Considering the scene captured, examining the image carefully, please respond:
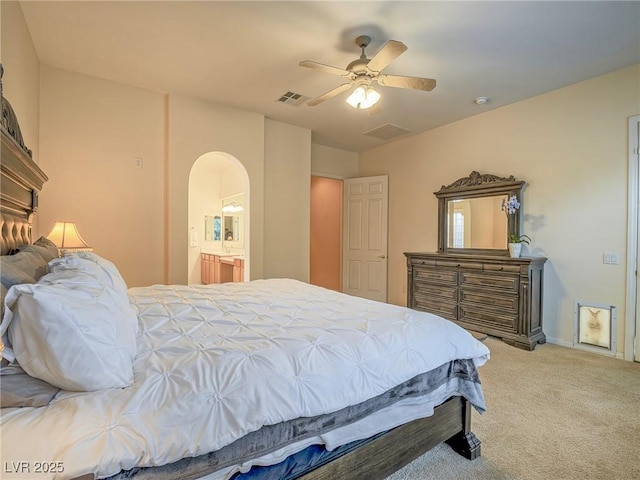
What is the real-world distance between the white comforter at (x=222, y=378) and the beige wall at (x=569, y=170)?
8.28ft

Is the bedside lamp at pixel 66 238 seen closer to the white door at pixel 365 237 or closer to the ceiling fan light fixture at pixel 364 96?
the ceiling fan light fixture at pixel 364 96

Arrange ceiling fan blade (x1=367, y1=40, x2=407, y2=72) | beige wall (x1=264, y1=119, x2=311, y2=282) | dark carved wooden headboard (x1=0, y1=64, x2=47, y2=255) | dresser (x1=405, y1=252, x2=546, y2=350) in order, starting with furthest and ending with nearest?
beige wall (x1=264, y1=119, x2=311, y2=282) → dresser (x1=405, y1=252, x2=546, y2=350) → ceiling fan blade (x1=367, y1=40, x2=407, y2=72) → dark carved wooden headboard (x1=0, y1=64, x2=47, y2=255)

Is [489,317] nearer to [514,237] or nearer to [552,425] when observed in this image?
[514,237]

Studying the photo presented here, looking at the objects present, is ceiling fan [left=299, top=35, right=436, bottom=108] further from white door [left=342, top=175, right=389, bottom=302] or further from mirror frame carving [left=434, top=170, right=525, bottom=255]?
white door [left=342, top=175, right=389, bottom=302]

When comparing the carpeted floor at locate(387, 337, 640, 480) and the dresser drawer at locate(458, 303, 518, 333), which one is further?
the dresser drawer at locate(458, 303, 518, 333)

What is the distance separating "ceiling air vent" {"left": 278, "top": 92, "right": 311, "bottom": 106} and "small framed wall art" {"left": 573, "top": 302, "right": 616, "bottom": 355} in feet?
12.9

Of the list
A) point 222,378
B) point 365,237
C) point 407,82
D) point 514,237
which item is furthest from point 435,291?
point 222,378

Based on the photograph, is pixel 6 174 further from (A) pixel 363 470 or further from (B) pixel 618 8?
(B) pixel 618 8

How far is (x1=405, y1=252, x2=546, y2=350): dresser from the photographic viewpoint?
3383 millimetres

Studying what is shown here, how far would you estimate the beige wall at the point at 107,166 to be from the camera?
3.12 m

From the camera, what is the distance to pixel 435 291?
4234 mm

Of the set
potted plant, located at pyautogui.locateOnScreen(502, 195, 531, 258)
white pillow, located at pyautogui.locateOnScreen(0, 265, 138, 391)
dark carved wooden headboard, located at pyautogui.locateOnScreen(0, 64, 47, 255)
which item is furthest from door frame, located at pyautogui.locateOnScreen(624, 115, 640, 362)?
dark carved wooden headboard, located at pyautogui.locateOnScreen(0, 64, 47, 255)

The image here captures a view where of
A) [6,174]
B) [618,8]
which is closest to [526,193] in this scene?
[618,8]

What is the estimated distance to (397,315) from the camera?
68.7 inches
